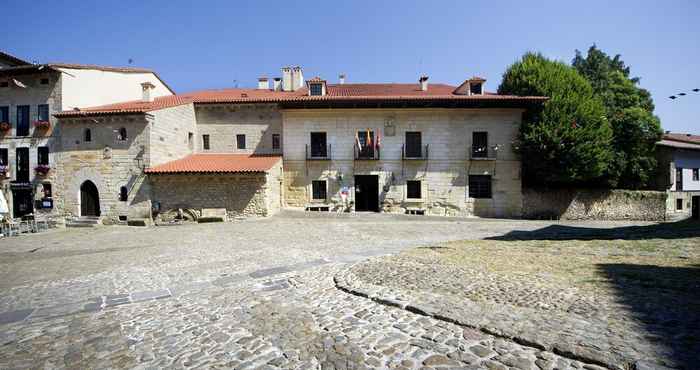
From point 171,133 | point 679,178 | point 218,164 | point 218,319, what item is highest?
point 171,133

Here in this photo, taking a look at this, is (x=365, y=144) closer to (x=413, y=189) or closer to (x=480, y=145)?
(x=413, y=189)

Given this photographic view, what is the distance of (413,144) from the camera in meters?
21.2

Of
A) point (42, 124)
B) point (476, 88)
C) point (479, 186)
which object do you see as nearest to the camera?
point (42, 124)

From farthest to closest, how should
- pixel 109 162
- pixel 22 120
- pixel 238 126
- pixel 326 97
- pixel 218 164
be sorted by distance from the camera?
pixel 238 126, pixel 22 120, pixel 326 97, pixel 218 164, pixel 109 162

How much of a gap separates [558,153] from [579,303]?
1871cm

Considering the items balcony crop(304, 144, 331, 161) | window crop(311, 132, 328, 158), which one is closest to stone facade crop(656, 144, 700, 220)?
balcony crop(304, 144, 331, 161)

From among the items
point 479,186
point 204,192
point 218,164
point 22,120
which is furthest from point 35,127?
point 479,186

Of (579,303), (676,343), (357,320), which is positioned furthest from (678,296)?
(357,320)

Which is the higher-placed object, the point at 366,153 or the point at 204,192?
the point at 366,153

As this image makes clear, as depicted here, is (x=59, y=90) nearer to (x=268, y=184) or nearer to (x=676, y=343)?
(x=268, y=184)

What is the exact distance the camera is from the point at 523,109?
2072cm

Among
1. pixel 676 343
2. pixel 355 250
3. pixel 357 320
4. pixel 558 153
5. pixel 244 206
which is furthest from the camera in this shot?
pixel 558 153

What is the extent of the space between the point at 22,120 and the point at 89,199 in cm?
791

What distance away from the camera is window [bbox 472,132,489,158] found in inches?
832
